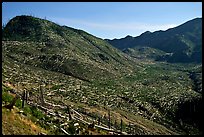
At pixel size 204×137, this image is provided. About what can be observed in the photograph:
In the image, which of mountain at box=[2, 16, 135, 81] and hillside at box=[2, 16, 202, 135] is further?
mountain at box=[2, 16, 135, 81]

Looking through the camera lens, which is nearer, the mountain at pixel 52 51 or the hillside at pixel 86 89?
the hillside at pixel 86 89

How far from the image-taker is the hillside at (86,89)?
5794 cm

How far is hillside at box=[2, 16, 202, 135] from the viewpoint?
57938 millimetres

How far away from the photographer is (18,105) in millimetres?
28734

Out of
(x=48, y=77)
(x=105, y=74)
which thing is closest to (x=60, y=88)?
(x=48, y=77)

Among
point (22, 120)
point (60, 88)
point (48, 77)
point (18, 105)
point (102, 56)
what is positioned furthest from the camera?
point (102, 56)

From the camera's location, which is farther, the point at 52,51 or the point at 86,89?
the point at 52,51

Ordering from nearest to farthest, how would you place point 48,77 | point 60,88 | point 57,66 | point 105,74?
point 60,88, point 48,77, point 57,66, point 105,74

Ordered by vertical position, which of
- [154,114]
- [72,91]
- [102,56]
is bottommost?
[154,114]

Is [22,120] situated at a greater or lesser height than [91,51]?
lesser

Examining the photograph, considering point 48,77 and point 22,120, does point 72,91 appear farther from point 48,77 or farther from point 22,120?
point 22,120

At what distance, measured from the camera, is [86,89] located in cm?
9700

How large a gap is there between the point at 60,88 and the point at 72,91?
10.7 ft

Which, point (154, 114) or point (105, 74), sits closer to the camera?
point (154, 114)
